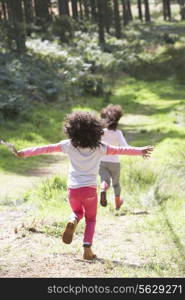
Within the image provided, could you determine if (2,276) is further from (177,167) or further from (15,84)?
(15,84)

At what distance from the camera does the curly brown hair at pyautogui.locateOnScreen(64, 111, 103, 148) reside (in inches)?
261

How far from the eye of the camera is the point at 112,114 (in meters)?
9.00

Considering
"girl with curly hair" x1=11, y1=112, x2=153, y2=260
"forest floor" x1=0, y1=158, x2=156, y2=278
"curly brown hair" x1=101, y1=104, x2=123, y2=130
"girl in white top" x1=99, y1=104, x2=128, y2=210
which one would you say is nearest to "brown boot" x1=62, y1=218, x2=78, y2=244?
"girl with curly hair" x1=11, y1=112, x2=153, y2=260

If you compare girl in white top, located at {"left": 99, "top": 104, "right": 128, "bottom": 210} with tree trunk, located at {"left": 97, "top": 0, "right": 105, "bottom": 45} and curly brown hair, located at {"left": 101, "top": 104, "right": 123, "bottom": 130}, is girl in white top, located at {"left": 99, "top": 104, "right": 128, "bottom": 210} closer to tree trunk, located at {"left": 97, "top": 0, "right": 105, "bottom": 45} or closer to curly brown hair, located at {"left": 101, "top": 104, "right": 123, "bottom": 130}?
curly brown hair, located at {"left": 101, "top": 104, "right": 123, "bottom": 130}

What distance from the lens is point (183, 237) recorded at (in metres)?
7.43

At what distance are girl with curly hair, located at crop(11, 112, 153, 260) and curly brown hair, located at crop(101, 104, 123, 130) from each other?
2.22 meters

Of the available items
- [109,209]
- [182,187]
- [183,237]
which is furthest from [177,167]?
[183,237]

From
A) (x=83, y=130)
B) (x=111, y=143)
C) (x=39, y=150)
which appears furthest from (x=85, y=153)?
(x=111, y=143)

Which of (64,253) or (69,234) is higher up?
(69,234)

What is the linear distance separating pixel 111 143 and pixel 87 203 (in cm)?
245

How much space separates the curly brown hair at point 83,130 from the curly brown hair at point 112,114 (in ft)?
7.39

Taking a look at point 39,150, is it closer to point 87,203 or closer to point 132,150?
point 87,203

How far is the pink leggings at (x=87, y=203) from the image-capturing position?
21.9 feet

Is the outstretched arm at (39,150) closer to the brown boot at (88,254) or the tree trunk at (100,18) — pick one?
the brown boot at (88,254)
